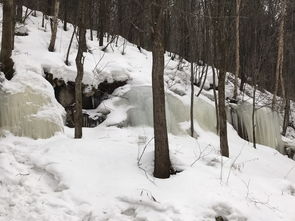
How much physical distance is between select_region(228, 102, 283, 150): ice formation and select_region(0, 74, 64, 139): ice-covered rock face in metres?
7.48

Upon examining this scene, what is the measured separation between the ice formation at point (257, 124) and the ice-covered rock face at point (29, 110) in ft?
24.5

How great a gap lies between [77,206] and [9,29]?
562 cm

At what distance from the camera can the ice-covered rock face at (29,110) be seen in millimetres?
8516

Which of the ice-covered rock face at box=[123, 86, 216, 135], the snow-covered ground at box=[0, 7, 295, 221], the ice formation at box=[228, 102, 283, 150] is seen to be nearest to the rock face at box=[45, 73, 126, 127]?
the ice-covered rock face at box=[123, 86, 216, 135]

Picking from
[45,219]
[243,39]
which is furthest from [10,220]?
[243,39]

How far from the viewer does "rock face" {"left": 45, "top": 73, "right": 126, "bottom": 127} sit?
1127cm

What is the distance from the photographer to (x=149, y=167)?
22.2 ft

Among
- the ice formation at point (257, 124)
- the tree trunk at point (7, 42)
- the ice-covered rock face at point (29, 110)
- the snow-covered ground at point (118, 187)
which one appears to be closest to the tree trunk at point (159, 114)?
the snow-covered ground at point (118, 187)

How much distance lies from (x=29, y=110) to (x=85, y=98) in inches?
124

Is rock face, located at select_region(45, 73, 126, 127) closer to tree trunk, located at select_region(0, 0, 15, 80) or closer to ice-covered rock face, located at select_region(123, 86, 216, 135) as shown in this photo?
ice-covered rock face, located at select_region(123, 86, 216, 135)

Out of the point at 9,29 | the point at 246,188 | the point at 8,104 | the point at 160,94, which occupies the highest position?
the point at 9,29

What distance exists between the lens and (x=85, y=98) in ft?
39.2

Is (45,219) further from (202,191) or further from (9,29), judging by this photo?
(9,29)

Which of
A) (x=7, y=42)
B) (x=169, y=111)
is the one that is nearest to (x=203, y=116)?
(x=169, y=111)
